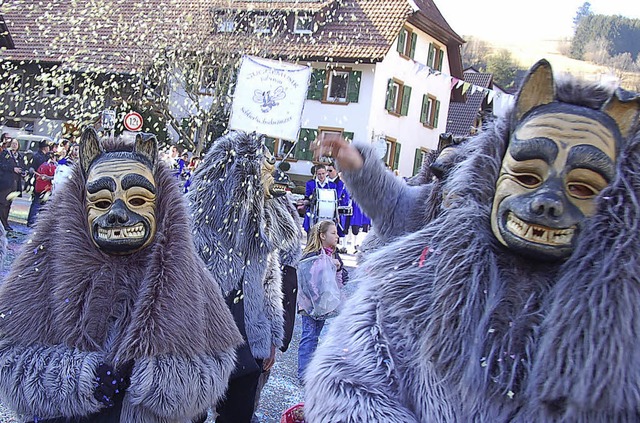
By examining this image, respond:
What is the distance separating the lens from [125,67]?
1497 cm

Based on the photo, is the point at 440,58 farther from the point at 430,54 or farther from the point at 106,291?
the point at 106,291

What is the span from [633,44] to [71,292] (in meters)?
33.3

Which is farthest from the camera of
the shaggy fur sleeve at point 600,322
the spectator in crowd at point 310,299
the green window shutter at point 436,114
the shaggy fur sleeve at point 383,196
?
the green window shutter at point 436,114

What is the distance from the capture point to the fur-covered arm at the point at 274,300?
4.29 meters

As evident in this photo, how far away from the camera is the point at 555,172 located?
6.25 feet

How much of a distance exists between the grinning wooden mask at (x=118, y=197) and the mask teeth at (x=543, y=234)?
1.70 m

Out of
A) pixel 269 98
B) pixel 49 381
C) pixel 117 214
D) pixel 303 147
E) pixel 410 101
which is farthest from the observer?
pixel 410 101

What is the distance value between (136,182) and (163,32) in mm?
10734

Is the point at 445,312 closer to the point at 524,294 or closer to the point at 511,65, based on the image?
the point at 524,294

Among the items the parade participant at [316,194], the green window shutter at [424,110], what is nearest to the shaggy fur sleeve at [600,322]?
the parade participant at [316,194]

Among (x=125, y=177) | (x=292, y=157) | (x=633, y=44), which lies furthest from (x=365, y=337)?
(x=633, y=44)

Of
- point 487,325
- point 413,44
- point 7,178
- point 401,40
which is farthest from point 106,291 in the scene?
point 413,44

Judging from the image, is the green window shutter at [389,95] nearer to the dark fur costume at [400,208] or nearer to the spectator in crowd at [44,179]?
the spectator in crowd at [44,179]

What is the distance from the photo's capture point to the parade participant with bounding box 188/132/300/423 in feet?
12.9
